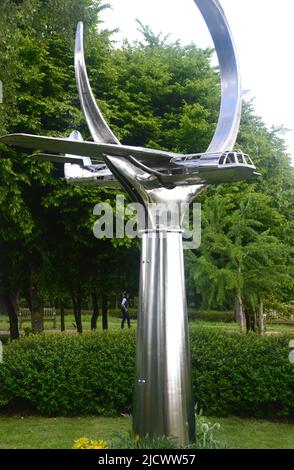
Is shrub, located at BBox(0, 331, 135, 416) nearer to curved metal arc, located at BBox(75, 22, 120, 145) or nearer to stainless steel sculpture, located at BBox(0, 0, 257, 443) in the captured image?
stainless steel sculpture, located at BBox(0, 0, 257, 443)

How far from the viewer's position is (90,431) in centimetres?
891

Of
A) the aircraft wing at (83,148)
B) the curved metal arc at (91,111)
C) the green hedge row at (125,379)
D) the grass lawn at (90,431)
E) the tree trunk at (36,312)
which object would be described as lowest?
the grass lawn at (90,431)

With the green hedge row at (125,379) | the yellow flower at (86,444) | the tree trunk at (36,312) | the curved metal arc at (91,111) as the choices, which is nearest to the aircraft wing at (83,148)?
the curved metal arc at (91,111)

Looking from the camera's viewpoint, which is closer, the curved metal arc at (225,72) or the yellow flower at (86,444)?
the yellow flower at (86,444)

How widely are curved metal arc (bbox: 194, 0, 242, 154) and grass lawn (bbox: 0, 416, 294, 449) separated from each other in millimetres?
4250

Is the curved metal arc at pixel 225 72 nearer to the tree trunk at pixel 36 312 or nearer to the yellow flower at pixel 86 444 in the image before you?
the yellow flower at pixel 86 444

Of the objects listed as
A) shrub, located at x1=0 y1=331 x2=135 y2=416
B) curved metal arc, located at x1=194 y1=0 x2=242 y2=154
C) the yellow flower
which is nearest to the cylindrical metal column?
the yellow flower

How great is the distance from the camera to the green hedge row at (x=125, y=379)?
30.9ft

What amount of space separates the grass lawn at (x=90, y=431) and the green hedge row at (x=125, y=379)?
0.76 feet

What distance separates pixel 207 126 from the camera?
14.6m

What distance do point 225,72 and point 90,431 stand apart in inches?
219

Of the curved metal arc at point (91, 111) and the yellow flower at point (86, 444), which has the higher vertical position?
the curved metal arc at point (91, 111)

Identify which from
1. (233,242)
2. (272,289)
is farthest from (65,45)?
(272,289)

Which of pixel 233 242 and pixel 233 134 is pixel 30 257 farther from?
pixel 233 134
